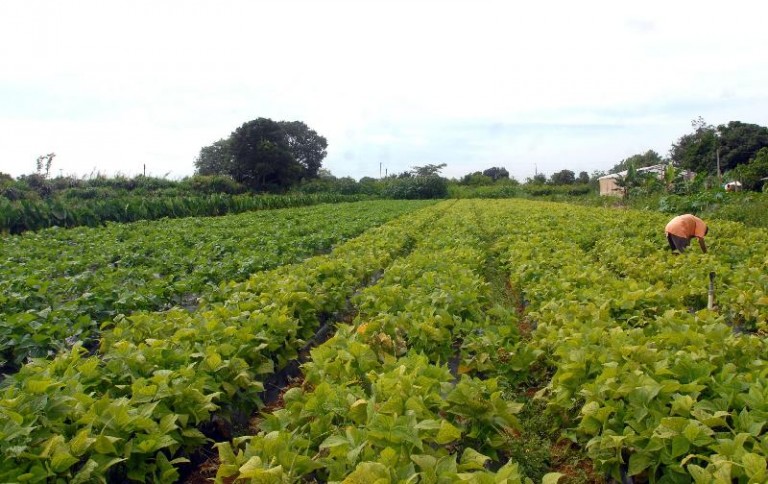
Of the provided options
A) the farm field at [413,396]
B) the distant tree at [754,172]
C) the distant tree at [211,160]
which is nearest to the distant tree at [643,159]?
the distant tree at [754,172]

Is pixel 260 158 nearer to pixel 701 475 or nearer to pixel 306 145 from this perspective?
pixel 306 145

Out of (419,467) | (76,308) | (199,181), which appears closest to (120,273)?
(76,308)

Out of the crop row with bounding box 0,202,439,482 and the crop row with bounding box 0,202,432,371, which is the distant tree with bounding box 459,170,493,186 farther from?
the crop row with bounding box 0,202,439,482

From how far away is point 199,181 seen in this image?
40.4 meters

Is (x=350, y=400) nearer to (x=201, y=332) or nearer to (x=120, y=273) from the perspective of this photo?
(x=201, y=332)

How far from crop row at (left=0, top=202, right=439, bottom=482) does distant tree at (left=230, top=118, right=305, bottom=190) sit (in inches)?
1799

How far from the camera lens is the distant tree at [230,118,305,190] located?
49.2m

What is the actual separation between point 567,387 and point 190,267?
24.2 ft

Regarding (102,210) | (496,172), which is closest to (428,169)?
(496,172)

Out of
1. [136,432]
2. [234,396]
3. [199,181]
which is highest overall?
[199,181]

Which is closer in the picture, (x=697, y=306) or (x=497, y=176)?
(x=697, y=306)

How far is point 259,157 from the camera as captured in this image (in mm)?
49250

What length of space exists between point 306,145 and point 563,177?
1509 inches

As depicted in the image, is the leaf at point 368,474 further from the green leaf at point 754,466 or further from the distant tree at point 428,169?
the distant tree at point 428,169
